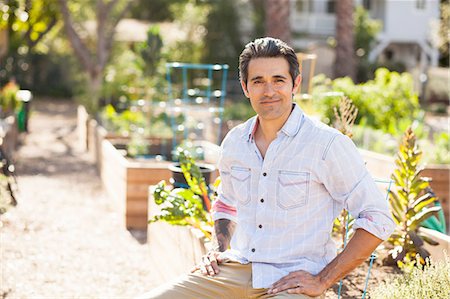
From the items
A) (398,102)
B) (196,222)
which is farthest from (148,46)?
(196,222)

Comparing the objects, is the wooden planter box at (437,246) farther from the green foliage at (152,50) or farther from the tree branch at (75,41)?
the tree branch at (75,41)

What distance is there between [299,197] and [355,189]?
0.87 ft

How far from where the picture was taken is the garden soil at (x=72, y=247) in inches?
217

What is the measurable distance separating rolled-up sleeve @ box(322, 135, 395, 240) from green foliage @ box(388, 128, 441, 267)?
1.78 metres

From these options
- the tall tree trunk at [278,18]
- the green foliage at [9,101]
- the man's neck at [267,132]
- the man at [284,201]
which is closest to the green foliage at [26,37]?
the green foliage at [9,101]

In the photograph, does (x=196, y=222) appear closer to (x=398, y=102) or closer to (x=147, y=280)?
(x=147, y=280)

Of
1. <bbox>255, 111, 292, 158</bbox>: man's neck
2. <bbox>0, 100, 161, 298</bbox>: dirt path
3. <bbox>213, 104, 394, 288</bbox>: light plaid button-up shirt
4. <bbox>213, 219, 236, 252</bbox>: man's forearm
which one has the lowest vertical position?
<bbox>0, 100, 161, 298</bbox>: dirt path

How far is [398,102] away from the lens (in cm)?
1185

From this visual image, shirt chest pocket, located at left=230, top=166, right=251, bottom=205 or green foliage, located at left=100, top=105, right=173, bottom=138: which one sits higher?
shirt chest pocket, located at left=230, top=166, right=251, bottom=205

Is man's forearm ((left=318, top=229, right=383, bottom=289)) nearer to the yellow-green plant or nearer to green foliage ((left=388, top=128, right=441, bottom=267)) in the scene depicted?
the yellow-green plant

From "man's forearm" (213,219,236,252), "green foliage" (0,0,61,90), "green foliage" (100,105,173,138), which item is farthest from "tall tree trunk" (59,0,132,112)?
"man's forearm" (213,219,236,252)

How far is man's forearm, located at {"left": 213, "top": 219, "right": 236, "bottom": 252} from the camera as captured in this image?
358cm

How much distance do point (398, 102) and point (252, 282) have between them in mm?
9117

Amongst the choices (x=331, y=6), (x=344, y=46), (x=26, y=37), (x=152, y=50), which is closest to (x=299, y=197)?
(x=152, y=50)
